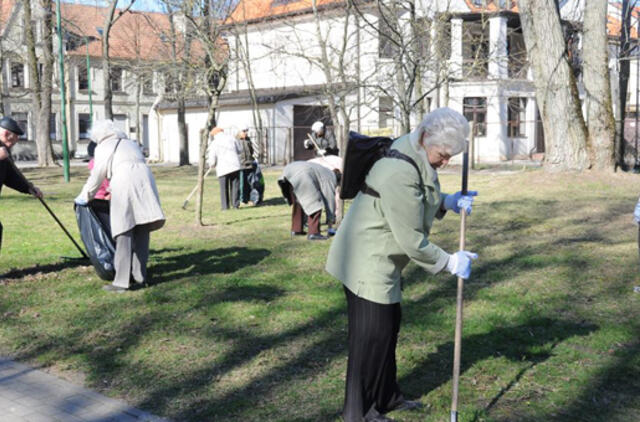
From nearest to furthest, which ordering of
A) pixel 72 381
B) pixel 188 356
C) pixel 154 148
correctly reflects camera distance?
pixel 72 381 → pixel 188 356 → pixel 154 148

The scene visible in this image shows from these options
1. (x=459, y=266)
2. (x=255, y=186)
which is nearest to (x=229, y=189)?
(x=255, y=186)

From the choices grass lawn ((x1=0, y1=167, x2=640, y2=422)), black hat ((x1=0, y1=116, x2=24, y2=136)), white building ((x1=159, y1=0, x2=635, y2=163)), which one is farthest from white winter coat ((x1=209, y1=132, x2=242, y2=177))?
white building ((x1=159, y1=0, x2=635, y2=163))

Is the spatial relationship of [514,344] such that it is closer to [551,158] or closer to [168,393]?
[168,393]

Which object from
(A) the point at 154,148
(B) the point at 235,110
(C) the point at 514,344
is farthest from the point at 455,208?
(A) the point at 154,148

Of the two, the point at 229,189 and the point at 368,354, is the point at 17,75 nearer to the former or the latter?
the point at 229,189

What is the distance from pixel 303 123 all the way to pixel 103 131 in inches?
1098

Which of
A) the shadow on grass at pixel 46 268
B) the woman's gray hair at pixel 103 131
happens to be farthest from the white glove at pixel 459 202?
the shadow on grass at pixel 46 268

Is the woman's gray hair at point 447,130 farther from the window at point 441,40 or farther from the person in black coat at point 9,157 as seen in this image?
the window at point 441,40

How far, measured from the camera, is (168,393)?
4770mm

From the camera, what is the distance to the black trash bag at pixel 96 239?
7484 millimetres

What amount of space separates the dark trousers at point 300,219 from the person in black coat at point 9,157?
374 cm

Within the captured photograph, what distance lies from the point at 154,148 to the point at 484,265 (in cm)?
3448

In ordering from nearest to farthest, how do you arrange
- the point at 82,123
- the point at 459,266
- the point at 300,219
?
1. the point at 459,266
2. the point at 300,219
3. the point at 82,123

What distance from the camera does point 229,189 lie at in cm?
1511
